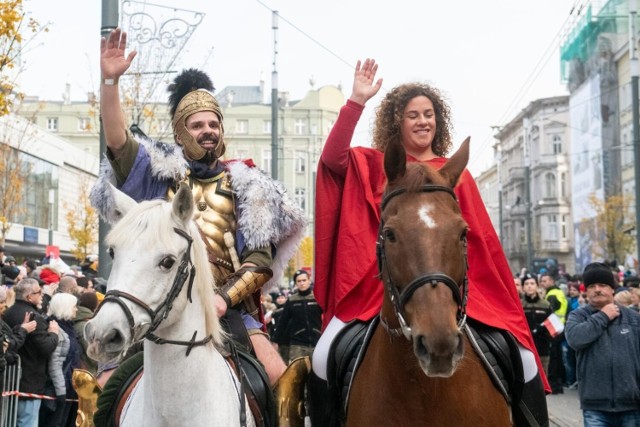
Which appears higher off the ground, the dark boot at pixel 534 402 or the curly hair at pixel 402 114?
the curly hair at pixel 402 114

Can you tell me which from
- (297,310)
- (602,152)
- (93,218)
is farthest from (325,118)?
(297,310)

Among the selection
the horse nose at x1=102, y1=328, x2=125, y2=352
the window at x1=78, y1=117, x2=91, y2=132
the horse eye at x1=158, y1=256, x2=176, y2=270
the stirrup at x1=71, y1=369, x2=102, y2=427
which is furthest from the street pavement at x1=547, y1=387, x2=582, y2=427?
the window at x1=78, y1=117, x2=91, y2=132

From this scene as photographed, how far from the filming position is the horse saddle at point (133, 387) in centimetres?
538

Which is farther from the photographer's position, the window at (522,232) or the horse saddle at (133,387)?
the window at (522,232)

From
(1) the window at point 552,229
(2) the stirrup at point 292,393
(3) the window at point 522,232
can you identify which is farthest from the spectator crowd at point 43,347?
(3) the window at point 522,232

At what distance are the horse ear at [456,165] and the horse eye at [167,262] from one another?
1391mm

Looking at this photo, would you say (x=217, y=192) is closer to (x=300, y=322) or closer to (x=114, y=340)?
(x=114, y=340)

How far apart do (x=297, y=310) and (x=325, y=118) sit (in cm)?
7845

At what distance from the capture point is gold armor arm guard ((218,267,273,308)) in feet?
18.3

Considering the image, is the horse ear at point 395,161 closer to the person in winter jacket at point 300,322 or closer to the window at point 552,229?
the person in winter jacket at point 300,322

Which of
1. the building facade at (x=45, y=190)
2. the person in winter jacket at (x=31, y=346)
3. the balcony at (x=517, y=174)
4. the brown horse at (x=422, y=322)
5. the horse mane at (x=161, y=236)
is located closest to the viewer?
the brown horse at (x=422, y=322)

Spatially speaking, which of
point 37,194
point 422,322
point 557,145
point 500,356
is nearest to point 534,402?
point 500,356

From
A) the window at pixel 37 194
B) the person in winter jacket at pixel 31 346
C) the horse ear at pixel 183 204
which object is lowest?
the person in winter jacket at pixel 31 346

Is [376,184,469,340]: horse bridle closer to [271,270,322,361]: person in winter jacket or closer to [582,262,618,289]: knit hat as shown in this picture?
[582,262,618,289]: knit hat
